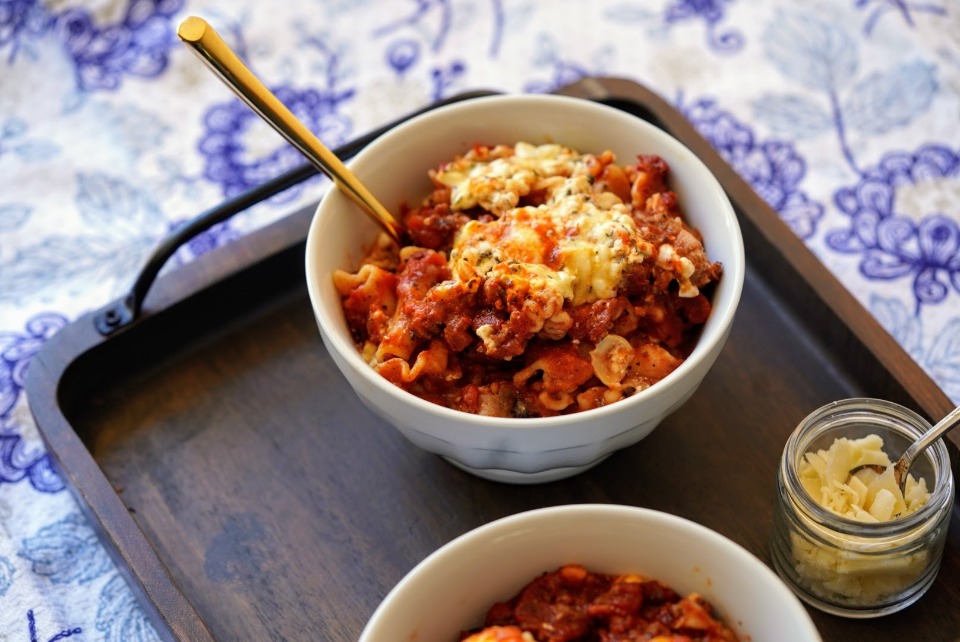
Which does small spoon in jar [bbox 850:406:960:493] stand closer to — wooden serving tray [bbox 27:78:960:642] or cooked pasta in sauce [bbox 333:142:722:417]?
wooden serving tray [bbox 27:78:960:642]

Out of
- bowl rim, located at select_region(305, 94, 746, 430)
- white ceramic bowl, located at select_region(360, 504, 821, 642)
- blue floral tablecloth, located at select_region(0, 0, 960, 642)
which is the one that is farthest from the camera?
blue floral tablecloth, located at select_region(0, 0, 960, 642)

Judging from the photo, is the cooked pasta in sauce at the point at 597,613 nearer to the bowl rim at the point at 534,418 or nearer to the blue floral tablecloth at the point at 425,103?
the bowl rim at the point at 534,418

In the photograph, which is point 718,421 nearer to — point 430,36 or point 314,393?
point 314,393

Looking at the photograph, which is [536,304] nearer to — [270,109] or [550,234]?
[550,234]

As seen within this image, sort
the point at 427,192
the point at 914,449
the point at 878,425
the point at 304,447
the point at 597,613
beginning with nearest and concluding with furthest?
the point at 597,613 < the point at 914,449 < the point at 878,425 < the point at 304,447 < the point at 427,192

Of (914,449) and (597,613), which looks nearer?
(597,613)

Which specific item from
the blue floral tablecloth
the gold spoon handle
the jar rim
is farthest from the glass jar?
the gold spoon handle

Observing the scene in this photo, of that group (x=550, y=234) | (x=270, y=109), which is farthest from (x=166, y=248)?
(x=550, y=234)
